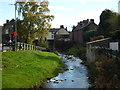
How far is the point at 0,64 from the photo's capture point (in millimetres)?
19781

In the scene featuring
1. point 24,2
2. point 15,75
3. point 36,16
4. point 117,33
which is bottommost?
point 15,75

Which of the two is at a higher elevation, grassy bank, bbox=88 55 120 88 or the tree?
the tree

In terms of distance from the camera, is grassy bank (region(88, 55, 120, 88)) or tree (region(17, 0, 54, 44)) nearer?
grassy bank (region(88, 55, 120, 88))

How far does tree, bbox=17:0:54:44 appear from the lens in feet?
144

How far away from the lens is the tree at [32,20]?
4397 centimetres

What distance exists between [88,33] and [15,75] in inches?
1718

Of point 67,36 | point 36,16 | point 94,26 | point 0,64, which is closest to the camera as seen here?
point 0,64

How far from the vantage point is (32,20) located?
44031mm

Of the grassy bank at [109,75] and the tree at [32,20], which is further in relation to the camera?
the tree at [32,20]

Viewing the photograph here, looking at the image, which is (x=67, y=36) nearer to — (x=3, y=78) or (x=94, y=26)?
(x=94, y=26)

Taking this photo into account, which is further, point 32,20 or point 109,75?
point 32,20

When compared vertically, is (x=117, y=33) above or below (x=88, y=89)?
above

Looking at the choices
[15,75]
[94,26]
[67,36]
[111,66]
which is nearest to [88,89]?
[111,66]

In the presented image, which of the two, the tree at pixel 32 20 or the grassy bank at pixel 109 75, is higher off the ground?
the tree at pixel 32 20
